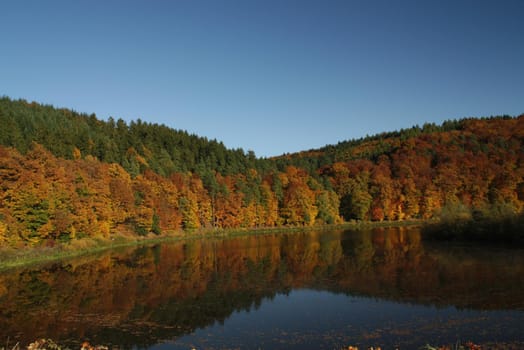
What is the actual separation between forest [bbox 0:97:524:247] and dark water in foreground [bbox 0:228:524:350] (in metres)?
11.6

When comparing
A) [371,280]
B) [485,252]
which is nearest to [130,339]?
[371,280]

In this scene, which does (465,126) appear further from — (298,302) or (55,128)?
(298,302)

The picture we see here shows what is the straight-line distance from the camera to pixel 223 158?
111812 mm

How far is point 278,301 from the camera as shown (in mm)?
24781

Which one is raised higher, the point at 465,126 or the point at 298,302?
the point at 465,126

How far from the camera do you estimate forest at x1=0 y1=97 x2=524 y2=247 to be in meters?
48.5

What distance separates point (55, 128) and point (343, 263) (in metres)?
79.0

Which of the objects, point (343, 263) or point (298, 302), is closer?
point (298, 302)

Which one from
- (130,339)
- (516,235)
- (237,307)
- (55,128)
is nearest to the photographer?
(130,339)

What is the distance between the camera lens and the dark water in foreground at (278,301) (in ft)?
58.6

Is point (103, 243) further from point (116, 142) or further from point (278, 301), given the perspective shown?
point (116, 142)

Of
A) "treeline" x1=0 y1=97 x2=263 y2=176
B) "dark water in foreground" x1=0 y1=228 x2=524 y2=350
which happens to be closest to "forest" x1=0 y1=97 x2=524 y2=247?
"treeline" x1=0 y1=97 x2=263 y2=176

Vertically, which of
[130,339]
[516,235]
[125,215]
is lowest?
[130,339]

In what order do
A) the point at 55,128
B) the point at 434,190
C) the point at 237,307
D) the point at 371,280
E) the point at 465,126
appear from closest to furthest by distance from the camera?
the point at 237,307 < the point at 371,280 < the point at 55,128 < the point at 434,190 < the point at 465,126
